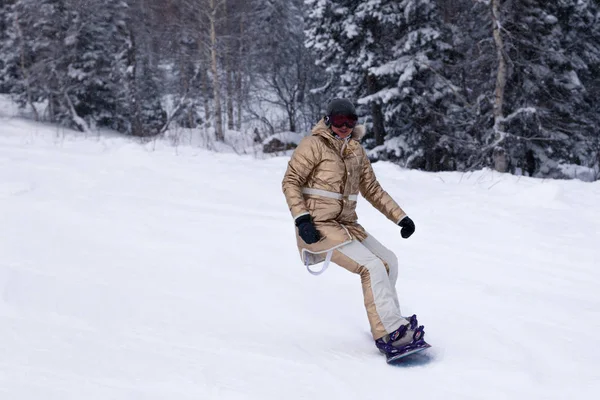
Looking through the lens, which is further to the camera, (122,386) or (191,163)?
(191,163)

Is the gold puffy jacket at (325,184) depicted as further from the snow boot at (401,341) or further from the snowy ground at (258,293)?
the snowy ground at (258,293)

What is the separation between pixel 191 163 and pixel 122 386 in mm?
7080

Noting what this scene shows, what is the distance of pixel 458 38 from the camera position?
1767 cm

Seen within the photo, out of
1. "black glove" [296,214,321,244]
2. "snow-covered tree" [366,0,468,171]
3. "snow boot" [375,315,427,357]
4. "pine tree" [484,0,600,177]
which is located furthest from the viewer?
"snow-covered tree" [366,0,468,171]

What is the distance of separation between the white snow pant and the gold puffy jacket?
9cm

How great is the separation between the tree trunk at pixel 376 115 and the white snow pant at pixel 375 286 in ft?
47.5

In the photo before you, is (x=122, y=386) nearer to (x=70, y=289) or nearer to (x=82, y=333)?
(x=82, y=333)

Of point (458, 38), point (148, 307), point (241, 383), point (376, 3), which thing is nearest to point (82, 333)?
point (148, 307)

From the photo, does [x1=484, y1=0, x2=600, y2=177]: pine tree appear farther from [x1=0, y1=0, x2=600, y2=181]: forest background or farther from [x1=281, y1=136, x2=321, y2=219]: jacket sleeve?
[x1=281, y1=136, x2=321, y2=219]: jacket sleeve

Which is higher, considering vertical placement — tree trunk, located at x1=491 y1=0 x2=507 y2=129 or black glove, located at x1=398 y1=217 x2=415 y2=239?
tree trunk, located at x1=491 y1=0 x2=507 y2=129

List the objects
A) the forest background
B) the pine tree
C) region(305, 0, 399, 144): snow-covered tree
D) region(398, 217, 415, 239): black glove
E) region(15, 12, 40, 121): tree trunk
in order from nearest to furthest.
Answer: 1. region(398, 217, 415, 239): black glove
2. the pine tree
3. the forest background
4. region(305, 0, 399, 144): snow-covered tree
5. region(15, 12, 40, 121): tree trunk

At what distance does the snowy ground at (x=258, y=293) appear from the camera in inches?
128

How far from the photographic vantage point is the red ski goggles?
12.0 feet

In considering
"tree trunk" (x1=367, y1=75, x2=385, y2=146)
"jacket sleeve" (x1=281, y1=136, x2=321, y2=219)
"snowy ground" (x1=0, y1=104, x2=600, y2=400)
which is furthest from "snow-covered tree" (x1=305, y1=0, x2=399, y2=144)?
"jacket sleeve" (x1=281, y1=136, x2=321, y2=219)
